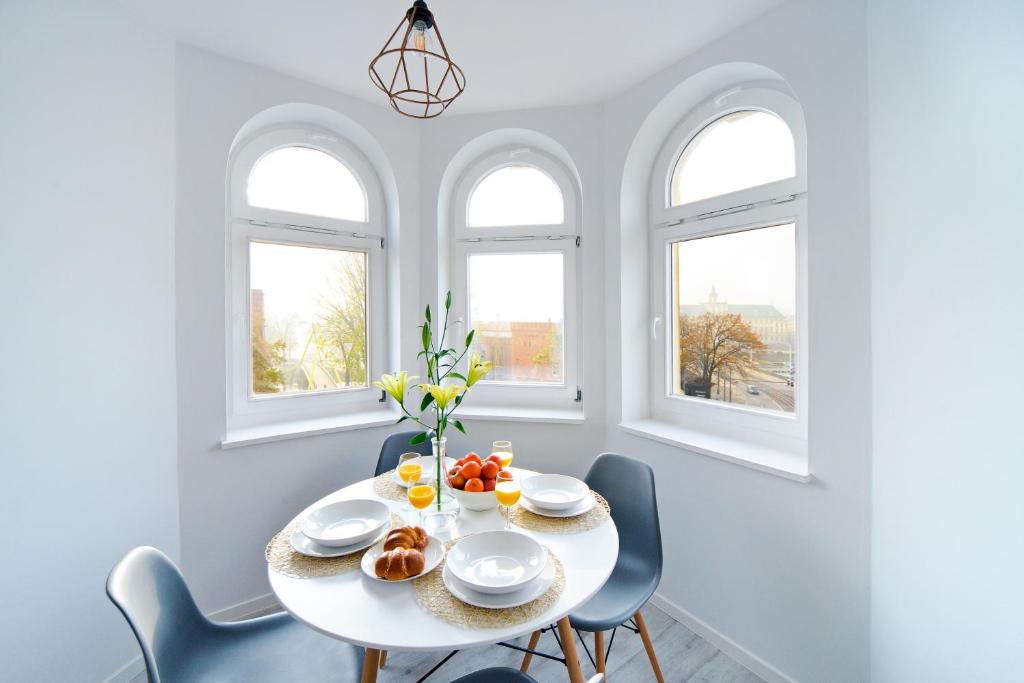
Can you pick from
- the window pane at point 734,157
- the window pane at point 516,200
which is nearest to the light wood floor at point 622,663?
the window pane at point 734,157

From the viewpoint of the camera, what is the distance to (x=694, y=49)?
196cm

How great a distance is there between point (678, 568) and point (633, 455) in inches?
21.8

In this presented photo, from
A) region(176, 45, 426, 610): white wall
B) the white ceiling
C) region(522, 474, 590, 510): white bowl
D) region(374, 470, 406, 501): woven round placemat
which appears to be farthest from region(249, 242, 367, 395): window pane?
region(522, 474, 590, 510): white bowl

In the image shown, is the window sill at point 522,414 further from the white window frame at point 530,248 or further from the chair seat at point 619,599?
the chair seat at point 619,599

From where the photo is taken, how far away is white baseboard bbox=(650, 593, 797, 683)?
1.70 m

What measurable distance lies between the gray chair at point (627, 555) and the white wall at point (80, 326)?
5.54 ft

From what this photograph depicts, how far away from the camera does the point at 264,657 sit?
1216 millimetres

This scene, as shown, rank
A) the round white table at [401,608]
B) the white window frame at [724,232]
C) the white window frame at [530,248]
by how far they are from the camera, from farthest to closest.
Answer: the white window frame at [530,248]
the white window frame at [724,232]
the round white table at [401,608]

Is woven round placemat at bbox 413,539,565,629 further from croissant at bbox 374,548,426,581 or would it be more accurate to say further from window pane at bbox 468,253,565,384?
window pane at bbox 468,253,565,384

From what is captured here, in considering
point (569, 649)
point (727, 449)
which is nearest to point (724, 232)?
point (727, 449)

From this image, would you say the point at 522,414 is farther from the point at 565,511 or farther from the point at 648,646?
the point at 648,646

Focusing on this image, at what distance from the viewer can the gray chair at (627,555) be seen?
1435 millimetres

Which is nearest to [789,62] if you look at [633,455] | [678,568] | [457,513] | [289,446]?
[633,455]

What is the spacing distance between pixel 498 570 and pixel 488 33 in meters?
2.03
